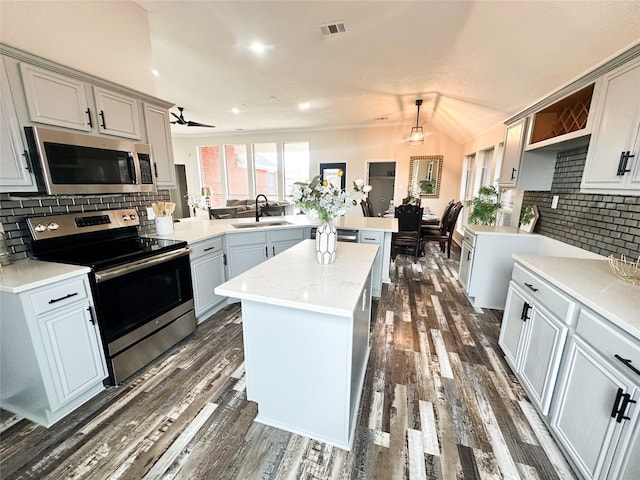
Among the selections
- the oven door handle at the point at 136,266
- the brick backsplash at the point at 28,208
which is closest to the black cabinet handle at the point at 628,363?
the oven door handle at the point at 136,266

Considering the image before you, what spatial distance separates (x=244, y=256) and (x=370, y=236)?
1.60m

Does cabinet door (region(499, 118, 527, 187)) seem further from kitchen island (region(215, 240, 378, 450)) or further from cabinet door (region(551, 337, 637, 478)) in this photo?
kitchen island (region(215, 240, 378, 450))

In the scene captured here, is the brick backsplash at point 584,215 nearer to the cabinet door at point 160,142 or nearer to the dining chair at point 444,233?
the dining chair at point 444,233

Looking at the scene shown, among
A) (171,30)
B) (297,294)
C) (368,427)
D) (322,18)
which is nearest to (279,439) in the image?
(368,427)

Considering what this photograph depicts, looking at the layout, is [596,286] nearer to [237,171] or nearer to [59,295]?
[59,295]

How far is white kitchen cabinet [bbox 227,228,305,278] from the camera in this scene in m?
3.04

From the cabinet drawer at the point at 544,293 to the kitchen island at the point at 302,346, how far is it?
1.10 meters

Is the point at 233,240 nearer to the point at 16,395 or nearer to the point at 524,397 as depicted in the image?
the point at 16,395

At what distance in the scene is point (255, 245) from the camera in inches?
125

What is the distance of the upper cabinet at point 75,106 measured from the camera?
5.39ft

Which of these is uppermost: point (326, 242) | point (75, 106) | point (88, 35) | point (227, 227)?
point (88, 35)

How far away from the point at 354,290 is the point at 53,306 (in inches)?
68.8

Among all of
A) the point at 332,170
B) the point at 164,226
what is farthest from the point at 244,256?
the point at 332,170

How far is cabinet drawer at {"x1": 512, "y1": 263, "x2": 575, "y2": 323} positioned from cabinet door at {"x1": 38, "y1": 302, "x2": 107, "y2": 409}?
2873 millimetres
